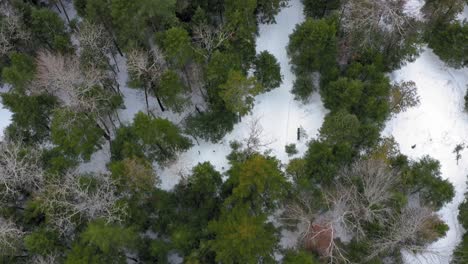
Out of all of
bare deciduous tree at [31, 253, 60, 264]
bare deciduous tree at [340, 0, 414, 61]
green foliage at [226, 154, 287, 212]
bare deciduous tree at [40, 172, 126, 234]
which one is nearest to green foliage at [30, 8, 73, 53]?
bare deciduous tree at [40, 172, 126, 234]

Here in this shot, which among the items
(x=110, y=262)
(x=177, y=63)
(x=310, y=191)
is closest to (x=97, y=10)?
(x=177, y=63)

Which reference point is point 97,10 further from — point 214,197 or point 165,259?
point 165,259

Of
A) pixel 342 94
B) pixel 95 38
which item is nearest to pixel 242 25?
pixel 342 94

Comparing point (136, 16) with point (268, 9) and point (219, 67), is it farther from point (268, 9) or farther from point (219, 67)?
point (268, 9)

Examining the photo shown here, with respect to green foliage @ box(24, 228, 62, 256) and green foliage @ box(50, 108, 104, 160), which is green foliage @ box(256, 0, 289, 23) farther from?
green foliage @ box(24, 228, 62, 256)

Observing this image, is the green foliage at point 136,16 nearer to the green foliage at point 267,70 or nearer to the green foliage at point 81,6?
the green foliage at point 81,6
